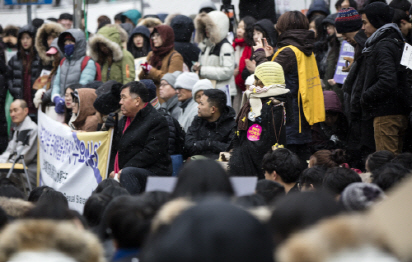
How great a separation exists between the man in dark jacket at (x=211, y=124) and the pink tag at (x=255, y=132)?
1.30 meters

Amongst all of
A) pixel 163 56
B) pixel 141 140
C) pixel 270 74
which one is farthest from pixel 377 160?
pixel 163 56

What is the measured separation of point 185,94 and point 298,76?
240 cm

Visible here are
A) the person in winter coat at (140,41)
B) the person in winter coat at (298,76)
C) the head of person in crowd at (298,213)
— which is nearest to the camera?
the head of person in crowd at (298,213)

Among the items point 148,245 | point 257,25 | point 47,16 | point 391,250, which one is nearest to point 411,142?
point 257,25

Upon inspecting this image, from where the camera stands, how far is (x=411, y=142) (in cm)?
725

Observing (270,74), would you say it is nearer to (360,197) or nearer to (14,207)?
(360,197)

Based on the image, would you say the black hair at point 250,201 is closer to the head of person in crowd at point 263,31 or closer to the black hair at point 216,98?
the black hair at point 216,98

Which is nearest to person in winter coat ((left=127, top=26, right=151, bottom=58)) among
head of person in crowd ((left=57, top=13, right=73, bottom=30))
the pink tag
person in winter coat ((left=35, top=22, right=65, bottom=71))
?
person in winter coat ((left=35, top=22, right=65, bottom=71))

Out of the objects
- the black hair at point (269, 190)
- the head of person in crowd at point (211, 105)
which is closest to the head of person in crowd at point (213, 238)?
the black hair at point (269, 190)

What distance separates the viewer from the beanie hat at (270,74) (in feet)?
21.5

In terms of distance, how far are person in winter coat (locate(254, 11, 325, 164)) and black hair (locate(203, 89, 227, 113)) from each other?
44.3 inches

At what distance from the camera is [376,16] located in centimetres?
705

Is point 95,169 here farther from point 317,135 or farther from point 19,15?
point 19,15

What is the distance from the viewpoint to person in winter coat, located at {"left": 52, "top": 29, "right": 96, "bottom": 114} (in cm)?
1005
